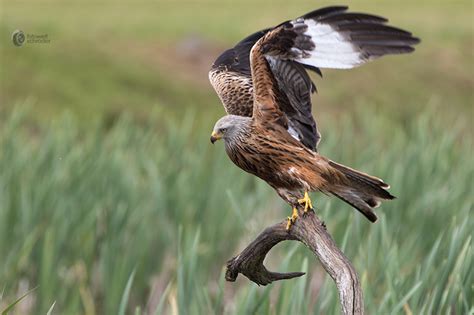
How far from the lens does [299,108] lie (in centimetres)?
198

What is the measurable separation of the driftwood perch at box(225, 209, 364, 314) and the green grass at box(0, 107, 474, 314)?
3.66ft

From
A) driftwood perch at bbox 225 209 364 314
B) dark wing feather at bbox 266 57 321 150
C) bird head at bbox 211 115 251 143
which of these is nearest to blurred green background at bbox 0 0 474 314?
driftwood perch at bbox 225 209 364 314

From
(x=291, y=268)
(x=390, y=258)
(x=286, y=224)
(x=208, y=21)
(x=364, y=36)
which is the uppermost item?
(x=364, y=36)

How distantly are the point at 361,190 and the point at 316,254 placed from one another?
199mm

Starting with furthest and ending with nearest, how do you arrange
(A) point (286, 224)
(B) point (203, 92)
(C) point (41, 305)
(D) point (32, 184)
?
(B) point (203, 92)
(D) point (32, 184)
(C) point (41, 305)
(A) point (286, 224)

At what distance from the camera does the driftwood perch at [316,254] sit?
5.75ft

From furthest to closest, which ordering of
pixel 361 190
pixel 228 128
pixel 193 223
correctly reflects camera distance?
pixel 193 223
pixel 361 190
pixel 228 128

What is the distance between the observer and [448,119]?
916cm

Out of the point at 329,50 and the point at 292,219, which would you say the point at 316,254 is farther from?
the point at 329,50

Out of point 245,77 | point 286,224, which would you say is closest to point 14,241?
point 245,77

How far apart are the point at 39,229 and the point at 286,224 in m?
2.67

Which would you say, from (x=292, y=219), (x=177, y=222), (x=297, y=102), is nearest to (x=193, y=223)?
(x=177, y=222)

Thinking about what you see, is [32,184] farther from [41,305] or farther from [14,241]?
[41,305]

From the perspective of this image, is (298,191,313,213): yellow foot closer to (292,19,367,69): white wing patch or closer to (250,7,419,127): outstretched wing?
(250,7,419,127): outstretched wing
